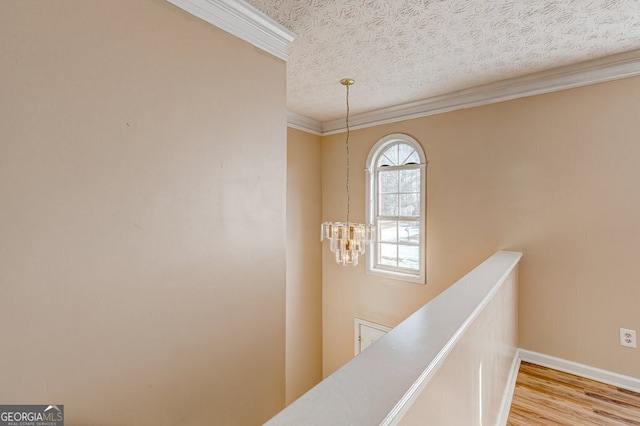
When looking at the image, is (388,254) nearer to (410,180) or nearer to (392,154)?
(410,180)

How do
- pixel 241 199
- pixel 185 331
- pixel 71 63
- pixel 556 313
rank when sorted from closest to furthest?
1. pixel 71 63
2. pixel 185 331
3. pixel 241 199
4. pixel 556 313

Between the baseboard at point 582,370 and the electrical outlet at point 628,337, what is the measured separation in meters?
0.24

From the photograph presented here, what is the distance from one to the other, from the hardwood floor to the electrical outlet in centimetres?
34

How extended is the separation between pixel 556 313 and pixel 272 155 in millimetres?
2755

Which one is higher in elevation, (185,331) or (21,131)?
(21,131)

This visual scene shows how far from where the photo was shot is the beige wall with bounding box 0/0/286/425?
1075 mm

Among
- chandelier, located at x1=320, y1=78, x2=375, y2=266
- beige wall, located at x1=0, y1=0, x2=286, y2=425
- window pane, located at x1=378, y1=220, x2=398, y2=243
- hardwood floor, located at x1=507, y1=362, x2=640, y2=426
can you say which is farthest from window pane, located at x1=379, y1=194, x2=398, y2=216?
beige wall, located at x1=0, y1=0, x2=286, y2=425

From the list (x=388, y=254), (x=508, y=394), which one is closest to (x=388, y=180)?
(x=388, y=254)

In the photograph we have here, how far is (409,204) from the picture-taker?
362 cm

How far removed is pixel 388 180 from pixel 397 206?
35cm

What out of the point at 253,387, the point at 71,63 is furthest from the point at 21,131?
the point at 253,387

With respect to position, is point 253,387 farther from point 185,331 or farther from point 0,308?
point 0,308

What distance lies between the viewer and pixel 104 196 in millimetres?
1250
